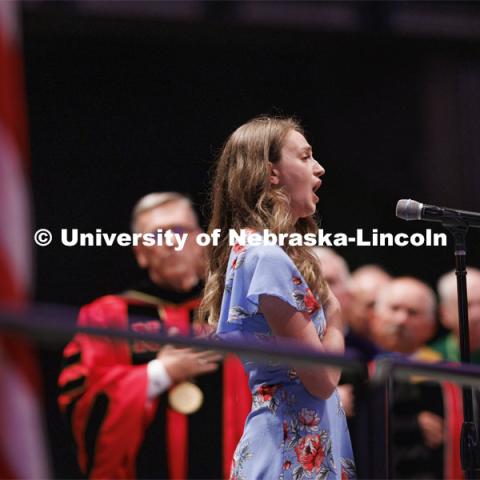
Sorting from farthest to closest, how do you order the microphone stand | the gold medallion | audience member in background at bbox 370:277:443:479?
the gold medallion
audience member in background at bbox 370:277:443:479
the microphone stand

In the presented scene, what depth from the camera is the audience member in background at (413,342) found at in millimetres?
3842

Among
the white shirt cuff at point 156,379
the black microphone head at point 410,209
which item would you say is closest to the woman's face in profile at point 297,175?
the black microphone head at point 410,209

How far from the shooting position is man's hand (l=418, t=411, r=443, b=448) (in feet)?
12.7

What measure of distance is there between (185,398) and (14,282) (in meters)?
3.18

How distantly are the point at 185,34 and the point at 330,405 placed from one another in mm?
2290

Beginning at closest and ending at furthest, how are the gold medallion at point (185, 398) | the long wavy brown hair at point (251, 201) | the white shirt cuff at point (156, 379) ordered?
the long wavy brown hair at point (251, 201) → the white shirt cuff at point (156, 379) → the gold medallion at point (185, 398)

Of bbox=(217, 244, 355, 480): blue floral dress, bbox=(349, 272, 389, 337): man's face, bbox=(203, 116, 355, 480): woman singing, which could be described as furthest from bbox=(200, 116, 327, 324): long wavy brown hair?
bbox=(349, 272, 389, 337): man's face

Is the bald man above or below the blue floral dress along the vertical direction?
above

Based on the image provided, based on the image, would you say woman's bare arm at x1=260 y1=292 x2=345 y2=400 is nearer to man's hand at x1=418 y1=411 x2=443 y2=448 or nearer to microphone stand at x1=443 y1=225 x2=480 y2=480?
microphone stand at x1=443 y1=225 x2=480 y2=480

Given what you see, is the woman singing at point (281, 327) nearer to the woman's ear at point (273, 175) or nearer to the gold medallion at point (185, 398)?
the woman's ear at point (273, 175)

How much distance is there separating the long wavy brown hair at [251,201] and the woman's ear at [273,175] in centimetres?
1

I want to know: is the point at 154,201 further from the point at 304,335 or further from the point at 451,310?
the point at 304,335

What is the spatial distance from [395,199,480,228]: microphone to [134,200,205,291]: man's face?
5.33 feet

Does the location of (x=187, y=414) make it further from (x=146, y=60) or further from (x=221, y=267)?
(x=221, y=267)
